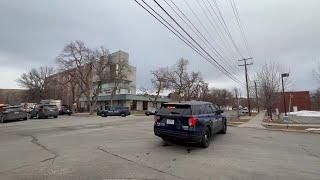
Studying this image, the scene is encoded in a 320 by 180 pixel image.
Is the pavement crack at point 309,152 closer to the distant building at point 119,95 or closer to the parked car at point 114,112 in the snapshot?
the parked car at point 114,112

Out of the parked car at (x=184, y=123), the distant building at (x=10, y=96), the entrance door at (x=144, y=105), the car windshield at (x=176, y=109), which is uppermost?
the distant building at (x=10, y=96)

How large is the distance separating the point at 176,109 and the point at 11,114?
2417 cm

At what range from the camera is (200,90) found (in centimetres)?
9462

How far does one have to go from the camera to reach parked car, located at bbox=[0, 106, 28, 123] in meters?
30.1

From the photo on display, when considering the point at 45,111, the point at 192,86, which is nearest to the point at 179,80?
the point at 192,86

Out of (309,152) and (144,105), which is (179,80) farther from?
(309,152)

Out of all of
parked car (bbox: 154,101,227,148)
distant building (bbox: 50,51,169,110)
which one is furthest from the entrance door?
parked car (bbox: 154,101,227,148)

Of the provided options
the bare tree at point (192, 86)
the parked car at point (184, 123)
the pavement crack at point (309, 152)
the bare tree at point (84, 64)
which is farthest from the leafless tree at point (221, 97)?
the parked car at point (184, 123)

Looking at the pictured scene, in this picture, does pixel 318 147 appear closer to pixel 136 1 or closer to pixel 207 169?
pixel 207 169

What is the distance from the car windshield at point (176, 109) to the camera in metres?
11.8

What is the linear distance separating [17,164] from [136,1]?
22.0 ft

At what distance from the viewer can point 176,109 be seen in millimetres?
12039

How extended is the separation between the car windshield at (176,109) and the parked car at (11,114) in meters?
23.2

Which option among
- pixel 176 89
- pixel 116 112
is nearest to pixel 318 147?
pixel 116 112
